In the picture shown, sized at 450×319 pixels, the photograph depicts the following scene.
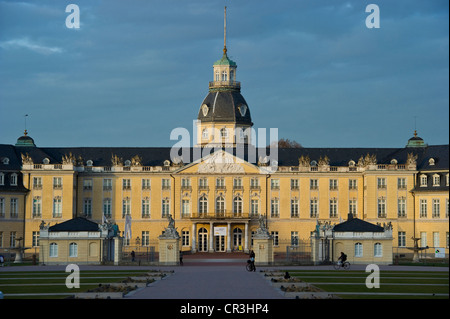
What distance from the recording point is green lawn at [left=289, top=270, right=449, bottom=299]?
4907 centimetres

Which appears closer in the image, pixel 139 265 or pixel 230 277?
pixel 230 277

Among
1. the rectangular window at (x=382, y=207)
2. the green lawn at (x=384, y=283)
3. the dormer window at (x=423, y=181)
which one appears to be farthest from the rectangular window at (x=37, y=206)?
the green lawn at (x=384, y=283)

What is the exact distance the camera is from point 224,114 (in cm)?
11562

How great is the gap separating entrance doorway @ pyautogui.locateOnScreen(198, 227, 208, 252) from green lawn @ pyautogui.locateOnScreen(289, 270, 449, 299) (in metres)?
37.5

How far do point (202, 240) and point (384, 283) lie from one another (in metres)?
53.2

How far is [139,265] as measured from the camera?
79.2 m

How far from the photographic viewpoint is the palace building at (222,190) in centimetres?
10700

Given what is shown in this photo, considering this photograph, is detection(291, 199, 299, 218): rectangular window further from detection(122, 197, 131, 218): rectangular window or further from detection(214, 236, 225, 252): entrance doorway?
detection(122, 197, 131, 218): rectangular window

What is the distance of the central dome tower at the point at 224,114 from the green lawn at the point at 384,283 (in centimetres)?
4582

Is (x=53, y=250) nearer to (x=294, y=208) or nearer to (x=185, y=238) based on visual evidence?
(x=185, y=238)
